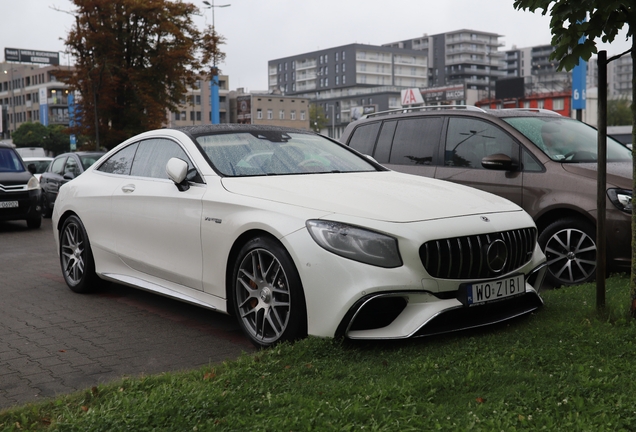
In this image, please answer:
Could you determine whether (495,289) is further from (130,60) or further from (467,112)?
(130,60)

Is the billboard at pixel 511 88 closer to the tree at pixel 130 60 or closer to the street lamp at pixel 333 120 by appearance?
the street lamp at pixel 333 120

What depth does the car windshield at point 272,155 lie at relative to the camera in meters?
5.60

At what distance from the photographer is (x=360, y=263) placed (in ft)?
14.1

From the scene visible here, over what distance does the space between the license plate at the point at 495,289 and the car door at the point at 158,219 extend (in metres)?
1.90

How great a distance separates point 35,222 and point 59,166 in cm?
241

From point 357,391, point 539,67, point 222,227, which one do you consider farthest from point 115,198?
point 539,67

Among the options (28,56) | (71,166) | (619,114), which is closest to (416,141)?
(71,166)

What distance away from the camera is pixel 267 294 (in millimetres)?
4750

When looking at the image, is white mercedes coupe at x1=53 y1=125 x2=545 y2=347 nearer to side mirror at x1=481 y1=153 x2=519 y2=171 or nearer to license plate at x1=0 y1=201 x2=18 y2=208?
side mirror at x1=481 y1=153 x2=519 y2=171

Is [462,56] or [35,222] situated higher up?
[462,56]

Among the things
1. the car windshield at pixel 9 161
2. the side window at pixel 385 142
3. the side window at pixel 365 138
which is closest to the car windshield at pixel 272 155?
the side window at pixel 385 142

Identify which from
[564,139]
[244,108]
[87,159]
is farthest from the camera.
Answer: [244,108]

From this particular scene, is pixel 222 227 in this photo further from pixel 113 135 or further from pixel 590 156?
pixel 113 135

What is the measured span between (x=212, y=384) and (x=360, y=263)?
1.05m
